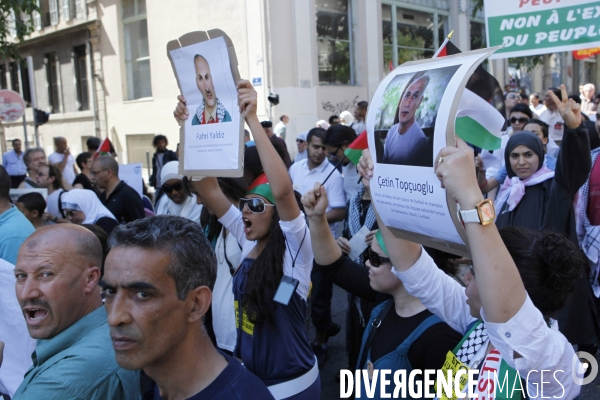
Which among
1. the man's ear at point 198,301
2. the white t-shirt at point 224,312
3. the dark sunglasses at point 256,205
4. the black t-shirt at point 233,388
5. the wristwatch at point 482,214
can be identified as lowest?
the white t-shirt at point 224,312

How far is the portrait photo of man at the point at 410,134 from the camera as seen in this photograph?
5.37 ft

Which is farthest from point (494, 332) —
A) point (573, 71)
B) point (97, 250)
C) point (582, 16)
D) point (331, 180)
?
point (573, 71)

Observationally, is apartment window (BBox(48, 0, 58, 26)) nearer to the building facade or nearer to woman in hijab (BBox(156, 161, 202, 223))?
the building facade

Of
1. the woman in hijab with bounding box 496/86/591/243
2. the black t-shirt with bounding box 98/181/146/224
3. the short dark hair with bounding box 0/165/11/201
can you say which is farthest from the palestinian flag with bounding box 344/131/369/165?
the black t-shirt with bounding box 98/181/146/224

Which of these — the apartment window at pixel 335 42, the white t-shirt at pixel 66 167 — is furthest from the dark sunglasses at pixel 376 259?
the apartment window at pixel 335 42

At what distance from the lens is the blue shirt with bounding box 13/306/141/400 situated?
1.68m

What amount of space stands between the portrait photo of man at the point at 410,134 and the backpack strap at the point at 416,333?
77 cm

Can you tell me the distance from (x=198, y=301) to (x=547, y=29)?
336 centimetres

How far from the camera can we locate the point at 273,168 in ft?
8.46

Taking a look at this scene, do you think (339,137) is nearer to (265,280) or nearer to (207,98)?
(207,98)

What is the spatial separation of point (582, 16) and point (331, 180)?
261 cm

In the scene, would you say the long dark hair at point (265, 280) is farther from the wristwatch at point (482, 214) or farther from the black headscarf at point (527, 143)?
the black headscarf at point (527, 143)

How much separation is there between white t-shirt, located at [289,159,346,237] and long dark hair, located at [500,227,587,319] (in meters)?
3.48

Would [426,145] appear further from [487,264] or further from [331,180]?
[331,180]
